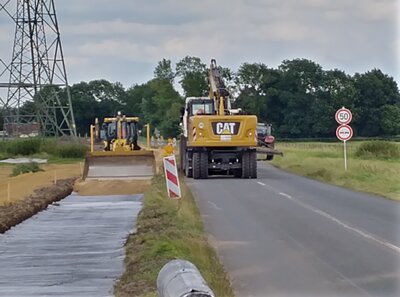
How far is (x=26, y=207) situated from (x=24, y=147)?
49.7 meters

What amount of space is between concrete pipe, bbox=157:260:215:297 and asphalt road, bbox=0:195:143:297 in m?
4.12

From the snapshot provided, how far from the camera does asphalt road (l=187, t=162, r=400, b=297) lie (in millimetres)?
11156

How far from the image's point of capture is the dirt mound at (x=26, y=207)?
17938 mm

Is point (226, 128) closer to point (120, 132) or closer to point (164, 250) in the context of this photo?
point (120, 132)

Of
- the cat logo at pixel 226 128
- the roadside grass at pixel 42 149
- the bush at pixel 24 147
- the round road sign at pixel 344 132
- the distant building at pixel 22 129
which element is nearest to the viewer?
the cat logo at pixel 226 128

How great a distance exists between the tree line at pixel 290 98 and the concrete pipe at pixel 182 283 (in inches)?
2981

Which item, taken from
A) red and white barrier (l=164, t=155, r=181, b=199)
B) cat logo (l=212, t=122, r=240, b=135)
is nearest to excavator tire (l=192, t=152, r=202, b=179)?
cat logo (l=212, t=122, r=240, b=135)

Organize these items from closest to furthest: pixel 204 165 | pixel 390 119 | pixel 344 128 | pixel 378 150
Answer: pixel 204 165 → pixel 344 128 → pixel 378 150 → pixel 390 119

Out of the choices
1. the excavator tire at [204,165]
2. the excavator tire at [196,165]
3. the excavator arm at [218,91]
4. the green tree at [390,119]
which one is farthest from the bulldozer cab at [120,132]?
the green tree at [390,119]

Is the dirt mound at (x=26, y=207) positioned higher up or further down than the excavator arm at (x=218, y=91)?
further down

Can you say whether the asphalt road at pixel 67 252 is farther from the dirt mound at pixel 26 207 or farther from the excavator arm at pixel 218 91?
the excavator arm at pixel 218 91

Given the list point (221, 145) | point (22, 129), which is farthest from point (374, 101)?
point (221, 145)

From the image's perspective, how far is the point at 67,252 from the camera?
45.6ft

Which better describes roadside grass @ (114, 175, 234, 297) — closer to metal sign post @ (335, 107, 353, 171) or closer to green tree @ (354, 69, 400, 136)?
metal sign post @ (335, 107, 353, 171)
